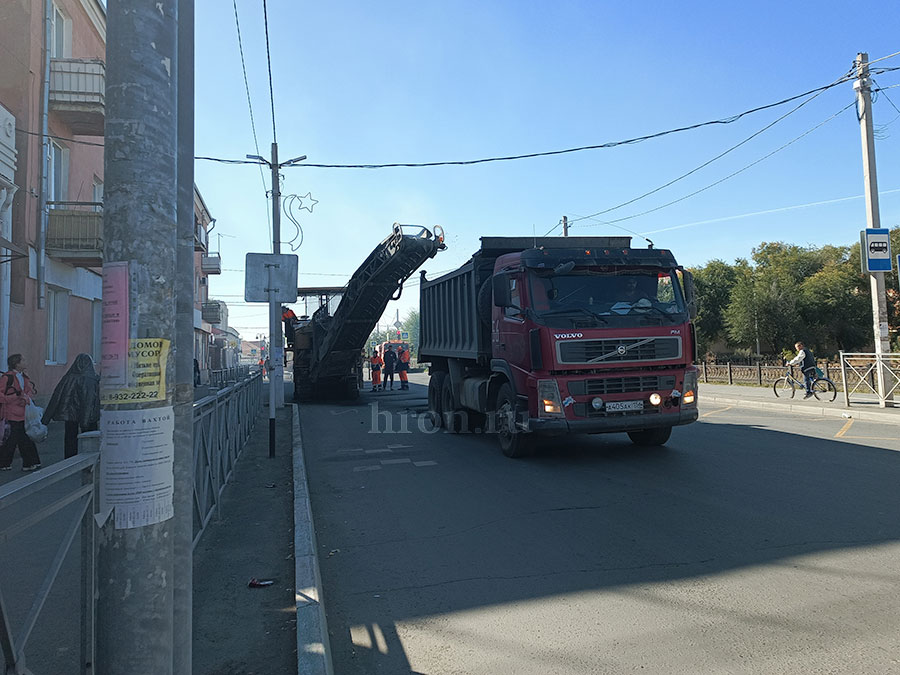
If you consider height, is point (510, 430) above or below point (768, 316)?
below

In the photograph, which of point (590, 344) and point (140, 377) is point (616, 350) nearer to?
point (590, 344)

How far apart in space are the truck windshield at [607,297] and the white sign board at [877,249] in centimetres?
894

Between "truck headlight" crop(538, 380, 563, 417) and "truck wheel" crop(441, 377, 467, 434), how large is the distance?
13.3 feet

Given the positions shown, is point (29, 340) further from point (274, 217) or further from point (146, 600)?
point (146, 600)

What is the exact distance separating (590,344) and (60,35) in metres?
16.3

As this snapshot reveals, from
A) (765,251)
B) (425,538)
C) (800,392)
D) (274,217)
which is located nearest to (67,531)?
(425,538)

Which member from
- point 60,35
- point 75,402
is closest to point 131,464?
point 75,402

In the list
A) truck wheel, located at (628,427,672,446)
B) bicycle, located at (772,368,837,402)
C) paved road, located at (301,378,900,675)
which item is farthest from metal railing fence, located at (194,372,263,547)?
bicycle, located at (772,368,837,402)

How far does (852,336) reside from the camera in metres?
36.2

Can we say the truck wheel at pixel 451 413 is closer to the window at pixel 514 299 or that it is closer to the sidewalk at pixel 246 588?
the window at pixel 514 299

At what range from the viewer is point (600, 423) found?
25.0 feet

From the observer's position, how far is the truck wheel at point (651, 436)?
8991mm

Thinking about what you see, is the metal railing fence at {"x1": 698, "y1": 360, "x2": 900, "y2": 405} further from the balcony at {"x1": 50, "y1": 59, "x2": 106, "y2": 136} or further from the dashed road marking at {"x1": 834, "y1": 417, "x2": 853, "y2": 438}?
the balcony at {"x1": 50, "y1": 59, "x2": 106, "y2": 136}

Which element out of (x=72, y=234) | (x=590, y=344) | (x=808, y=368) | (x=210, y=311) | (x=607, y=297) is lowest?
(x=808, y=368)
